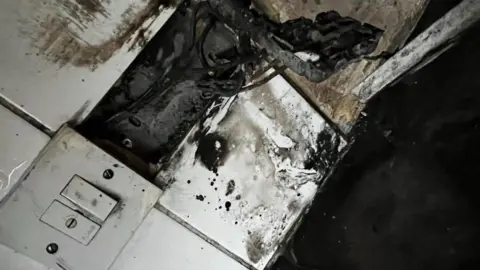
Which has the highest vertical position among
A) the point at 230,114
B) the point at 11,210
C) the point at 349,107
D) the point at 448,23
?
the point at 448,23

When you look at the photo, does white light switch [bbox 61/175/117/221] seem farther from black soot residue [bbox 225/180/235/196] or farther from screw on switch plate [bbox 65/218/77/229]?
black soot residue [bbox 225/180/235/196]

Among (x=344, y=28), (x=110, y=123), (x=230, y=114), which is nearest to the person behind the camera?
(x=344, y=28)

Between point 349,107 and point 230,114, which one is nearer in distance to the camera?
point 230,114

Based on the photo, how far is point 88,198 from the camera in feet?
3.38

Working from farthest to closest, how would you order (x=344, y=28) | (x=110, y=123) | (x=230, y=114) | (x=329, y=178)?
(x=329, y=178) → (x=230, y=114) → (x=110, y=123) → (x=344, y=28)

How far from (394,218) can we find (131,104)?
58 cm

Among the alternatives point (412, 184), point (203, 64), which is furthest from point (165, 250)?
point (412, 184)

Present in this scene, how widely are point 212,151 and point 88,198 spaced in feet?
0.90

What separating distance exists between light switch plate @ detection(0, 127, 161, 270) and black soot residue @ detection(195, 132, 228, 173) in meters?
0.15

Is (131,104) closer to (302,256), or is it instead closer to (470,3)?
(302,256)

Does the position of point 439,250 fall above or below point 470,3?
below

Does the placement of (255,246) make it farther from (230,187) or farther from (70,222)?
(70,222)

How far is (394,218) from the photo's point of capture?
124cm

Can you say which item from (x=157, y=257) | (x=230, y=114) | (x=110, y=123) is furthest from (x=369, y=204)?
(x=110, y=123)
